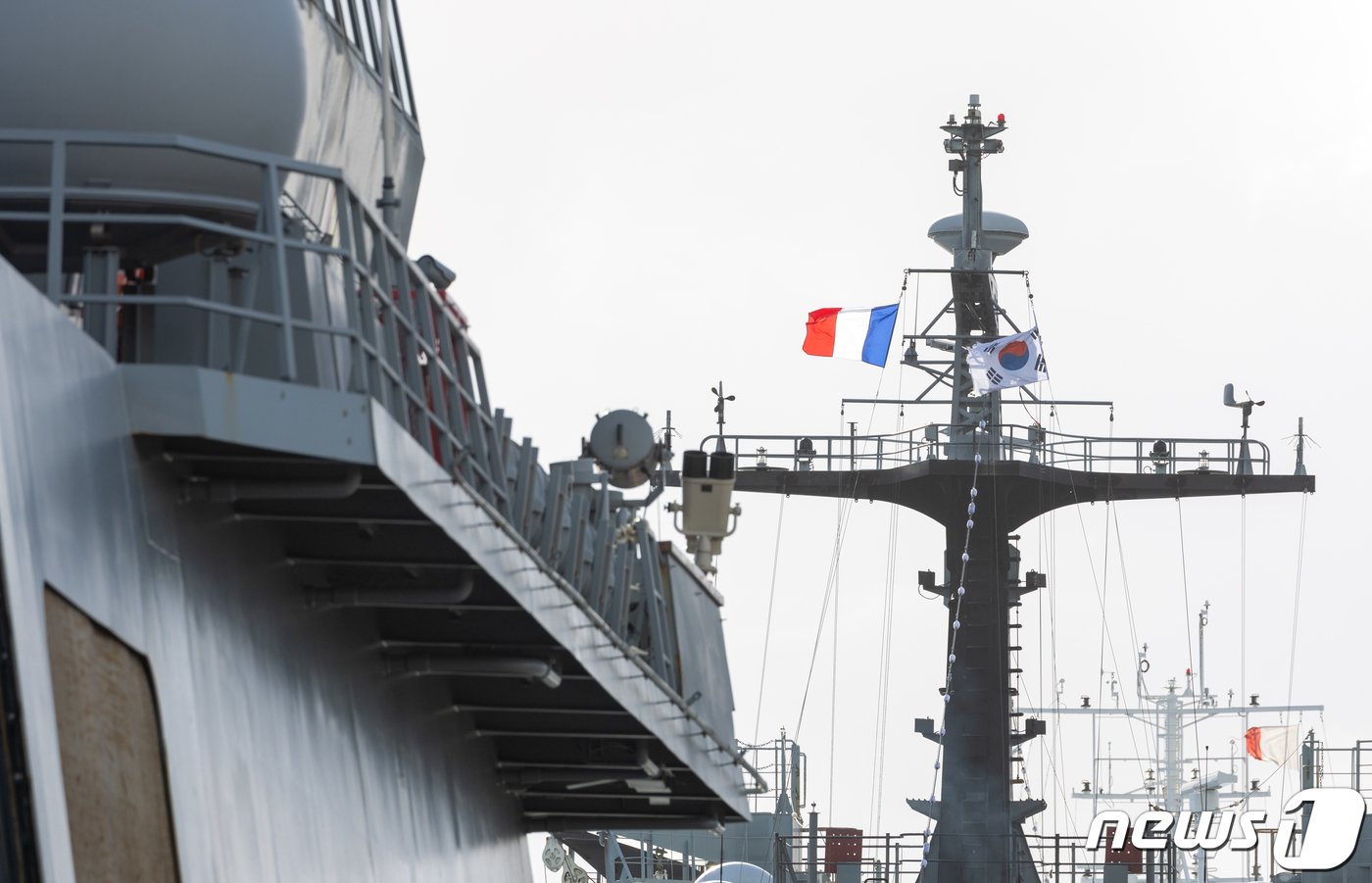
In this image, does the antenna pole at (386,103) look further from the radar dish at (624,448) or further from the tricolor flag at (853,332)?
the tricolor flag at (853,332)

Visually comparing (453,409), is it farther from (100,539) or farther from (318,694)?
(100,539)

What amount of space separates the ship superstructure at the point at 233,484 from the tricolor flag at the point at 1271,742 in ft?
100

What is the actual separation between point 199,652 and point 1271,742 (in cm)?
3642

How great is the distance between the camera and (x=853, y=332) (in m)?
33.3

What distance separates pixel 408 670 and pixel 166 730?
4.01m

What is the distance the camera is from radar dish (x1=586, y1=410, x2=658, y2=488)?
15.0m

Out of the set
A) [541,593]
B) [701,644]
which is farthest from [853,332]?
[541,593]

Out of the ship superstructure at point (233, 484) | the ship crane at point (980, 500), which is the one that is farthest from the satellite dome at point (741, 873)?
the ship superstructure at point (233, 484)

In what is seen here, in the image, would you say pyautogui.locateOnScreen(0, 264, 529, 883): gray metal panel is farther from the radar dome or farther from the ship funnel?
the ship funnel

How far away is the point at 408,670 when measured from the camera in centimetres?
1257

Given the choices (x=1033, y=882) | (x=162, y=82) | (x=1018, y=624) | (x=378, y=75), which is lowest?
(x=1033, y=882)

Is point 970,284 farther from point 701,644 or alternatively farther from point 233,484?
point 233,484

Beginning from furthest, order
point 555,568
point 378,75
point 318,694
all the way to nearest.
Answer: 1. point 378,75
2. point 555,568
3. point 318,694

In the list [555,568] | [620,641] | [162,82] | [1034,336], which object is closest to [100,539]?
[162,82]
